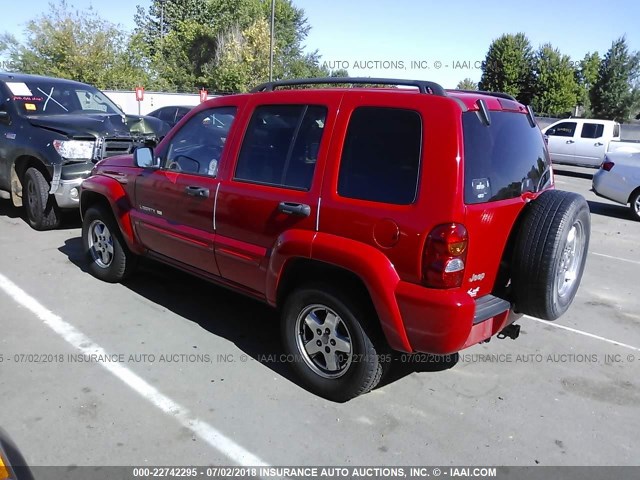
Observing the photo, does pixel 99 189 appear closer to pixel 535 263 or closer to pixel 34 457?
pixel 34 457

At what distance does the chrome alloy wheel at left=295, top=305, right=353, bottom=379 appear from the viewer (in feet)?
11.2

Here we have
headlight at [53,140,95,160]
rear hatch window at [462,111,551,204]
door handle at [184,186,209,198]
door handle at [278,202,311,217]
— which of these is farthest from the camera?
headlight at [53,140,95,160]

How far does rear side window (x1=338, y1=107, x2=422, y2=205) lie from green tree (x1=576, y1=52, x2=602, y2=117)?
53.8 metres

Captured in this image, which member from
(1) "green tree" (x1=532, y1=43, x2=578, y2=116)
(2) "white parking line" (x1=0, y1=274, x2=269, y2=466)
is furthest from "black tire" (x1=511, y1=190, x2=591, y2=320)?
(1) "green tree" (x1=532, y1=43, x2=578, y2=116)

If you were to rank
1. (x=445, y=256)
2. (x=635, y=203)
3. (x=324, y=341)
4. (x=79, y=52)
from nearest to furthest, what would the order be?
(x=445, y=256) → (x=324, y=341) → (x=635, y=203) → (x=79, y=52)

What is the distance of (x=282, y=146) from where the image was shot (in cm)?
367

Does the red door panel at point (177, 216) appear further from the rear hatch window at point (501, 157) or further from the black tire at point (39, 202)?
the black tire at point (39, 202)

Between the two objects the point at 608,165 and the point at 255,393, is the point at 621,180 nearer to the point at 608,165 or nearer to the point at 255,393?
the point at 608,165

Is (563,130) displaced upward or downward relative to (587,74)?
downward

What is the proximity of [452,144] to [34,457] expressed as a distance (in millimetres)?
2766

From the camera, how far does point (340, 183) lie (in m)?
3.26

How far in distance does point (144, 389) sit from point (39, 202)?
4.64 m

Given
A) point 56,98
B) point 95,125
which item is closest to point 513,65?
point 56,98

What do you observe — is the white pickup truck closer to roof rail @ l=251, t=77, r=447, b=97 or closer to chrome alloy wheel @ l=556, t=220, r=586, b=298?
chrome alloy wheel @ l=556, t=220, r=586, b=298
